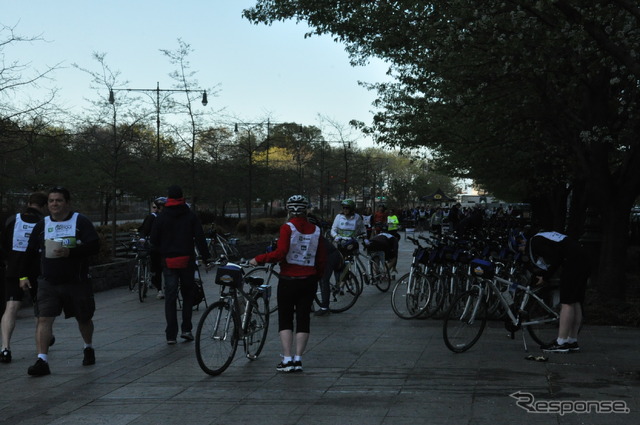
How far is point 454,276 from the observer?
11.8 m

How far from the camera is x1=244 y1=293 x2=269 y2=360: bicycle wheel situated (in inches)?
329

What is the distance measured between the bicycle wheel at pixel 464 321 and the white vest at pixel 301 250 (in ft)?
5.95

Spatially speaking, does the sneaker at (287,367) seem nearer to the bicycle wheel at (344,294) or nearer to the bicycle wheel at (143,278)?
the bicycle wheel at (344,294)

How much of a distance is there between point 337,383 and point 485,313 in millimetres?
2358

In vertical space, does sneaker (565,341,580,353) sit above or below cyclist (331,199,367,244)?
below

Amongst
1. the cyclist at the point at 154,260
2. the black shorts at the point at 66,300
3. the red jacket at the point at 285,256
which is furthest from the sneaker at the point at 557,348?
the cyclist at the point at 154,260

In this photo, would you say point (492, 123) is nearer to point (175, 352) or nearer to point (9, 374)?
point (175, 352)

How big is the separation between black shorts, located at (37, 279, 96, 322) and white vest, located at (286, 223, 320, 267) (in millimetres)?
2109

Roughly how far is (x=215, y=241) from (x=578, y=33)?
16662 mm

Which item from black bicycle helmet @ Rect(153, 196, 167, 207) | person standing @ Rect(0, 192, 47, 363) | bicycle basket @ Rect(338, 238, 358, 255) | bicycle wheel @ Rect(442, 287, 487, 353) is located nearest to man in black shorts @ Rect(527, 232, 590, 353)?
bicycle wheel @ Rect(442, 287, 487, 353)

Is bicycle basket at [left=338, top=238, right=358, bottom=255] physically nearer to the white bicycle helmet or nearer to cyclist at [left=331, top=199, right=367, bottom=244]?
cyclist at [left=331, top=199, right=367, bottom=244]

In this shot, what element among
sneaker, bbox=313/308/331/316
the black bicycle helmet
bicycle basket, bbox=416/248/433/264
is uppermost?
the black bicycle helmet

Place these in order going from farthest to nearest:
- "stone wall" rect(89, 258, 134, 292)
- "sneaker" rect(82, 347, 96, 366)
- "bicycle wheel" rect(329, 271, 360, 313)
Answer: "stone wall" rect(89, 258, 134, 292)
"bicycle wheel" rect(329, 271, 360, 313)
"sneaker" rect(82, 347, 96, 366)

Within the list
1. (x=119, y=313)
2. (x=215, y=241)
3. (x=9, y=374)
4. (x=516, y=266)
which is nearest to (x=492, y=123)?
(x=516, y=266)
